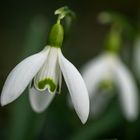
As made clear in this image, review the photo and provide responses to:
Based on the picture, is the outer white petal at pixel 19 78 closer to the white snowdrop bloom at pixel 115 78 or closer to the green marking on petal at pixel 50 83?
the green marking on petal at pixel 50 83

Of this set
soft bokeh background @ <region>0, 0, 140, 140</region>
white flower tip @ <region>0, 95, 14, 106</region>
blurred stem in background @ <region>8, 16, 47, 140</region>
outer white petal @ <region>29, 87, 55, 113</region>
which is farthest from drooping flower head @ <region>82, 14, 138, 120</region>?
white flower tip @ <region>0, 95, 14, 106</region>

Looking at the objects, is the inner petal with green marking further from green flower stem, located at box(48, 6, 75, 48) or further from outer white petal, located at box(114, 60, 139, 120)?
outer white petal, located at box(114, 60, 139, 120)

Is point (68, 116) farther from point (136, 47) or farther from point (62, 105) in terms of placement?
point (136, 47)

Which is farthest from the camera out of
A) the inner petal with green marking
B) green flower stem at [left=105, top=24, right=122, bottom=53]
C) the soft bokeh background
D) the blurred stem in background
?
green flower stem at [left=105, top=24, right=122, bottom=53]

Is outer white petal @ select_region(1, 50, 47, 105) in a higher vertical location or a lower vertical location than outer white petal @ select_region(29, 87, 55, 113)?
higher

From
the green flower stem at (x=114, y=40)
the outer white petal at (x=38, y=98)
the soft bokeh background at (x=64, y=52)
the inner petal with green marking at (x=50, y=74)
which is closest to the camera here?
the inner petal with green marking at (x=50, y=74)

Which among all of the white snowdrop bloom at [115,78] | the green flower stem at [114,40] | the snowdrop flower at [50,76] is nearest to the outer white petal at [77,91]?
the snowdrop flower at [50,76]

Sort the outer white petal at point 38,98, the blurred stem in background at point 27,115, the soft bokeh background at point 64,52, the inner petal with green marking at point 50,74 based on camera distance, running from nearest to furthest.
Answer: the inner petal with green marking at point 50,74
the outer white petal at point 38,98
the blurred stem in background at point 27,115
the soft bokeh background at point 64,52

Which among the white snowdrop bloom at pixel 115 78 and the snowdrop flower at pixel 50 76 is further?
the white snowdrop bloom at pixel 115 78
